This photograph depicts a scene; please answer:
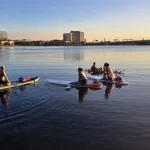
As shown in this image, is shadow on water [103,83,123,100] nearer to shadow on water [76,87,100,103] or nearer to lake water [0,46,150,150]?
lake water [0,46,150,150]

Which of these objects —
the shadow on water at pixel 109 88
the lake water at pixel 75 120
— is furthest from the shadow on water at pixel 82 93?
the shadow on water at pixel 109 88

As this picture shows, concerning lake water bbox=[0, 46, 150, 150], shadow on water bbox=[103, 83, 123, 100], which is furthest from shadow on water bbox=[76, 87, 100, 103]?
shadow on water bbox=[103, 83, 123, 100]

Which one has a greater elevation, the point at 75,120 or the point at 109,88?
the point at 75,120

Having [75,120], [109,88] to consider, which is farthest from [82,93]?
[75,120]

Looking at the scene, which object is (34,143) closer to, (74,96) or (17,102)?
(17,102)

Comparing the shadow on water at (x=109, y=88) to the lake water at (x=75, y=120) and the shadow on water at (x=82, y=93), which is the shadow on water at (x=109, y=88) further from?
the shadow on water at (x=82, y=93)

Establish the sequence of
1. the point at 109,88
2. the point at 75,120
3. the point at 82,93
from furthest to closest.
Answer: the point at 109,88 → the point at 82,93 → the point at 75,120

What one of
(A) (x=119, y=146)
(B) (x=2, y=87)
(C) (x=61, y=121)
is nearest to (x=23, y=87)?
(B) (x=2, y=87)

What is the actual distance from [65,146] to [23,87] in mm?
14513

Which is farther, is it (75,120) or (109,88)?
(109,88)

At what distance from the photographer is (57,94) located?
21.8 m

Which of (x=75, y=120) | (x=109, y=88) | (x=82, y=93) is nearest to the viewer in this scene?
(x=75, y=120)

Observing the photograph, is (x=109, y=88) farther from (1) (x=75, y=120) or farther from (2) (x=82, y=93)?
(1) (x=75, y=120)

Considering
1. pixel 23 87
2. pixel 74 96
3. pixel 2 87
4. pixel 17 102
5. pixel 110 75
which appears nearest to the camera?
pixel 17 102
